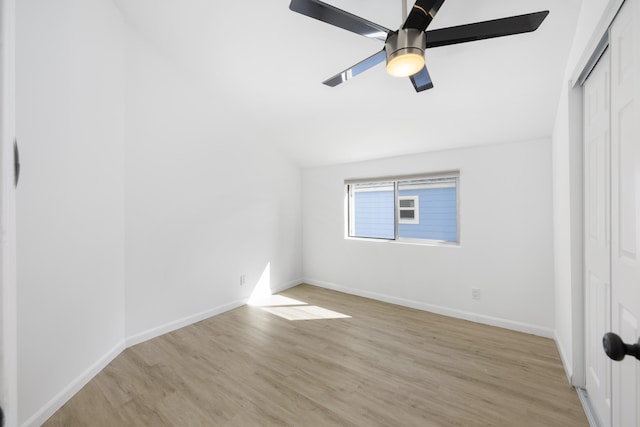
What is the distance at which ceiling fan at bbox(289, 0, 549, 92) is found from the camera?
1226mm

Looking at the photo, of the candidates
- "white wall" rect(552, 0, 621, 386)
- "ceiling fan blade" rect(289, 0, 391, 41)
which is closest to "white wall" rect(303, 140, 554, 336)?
"white wall" rect(552, 0, 621, 386)

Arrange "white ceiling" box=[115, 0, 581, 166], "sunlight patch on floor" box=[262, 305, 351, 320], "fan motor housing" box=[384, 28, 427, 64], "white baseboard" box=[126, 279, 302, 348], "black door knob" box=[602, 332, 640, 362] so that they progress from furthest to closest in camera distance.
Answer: "sunlight patch on floor" box=[262, 305, 351, 320] → "white baseboard" box=[126, 279, 302, 348] → "white ceiling" box=[115, 0, 581, 166] → "fan motor housing" box=[384, 28, 427, 64] → "black door knob" box=[602, 332, 640, 362]

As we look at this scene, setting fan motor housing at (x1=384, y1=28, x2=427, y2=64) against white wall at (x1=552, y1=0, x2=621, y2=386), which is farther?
white wall at (x1=552, y1=0, x2=621, y2=386)

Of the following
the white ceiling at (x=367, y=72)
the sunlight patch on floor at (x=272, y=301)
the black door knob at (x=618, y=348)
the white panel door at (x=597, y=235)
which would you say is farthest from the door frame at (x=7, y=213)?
the sunlight patch on floor at (x=272, y=301)

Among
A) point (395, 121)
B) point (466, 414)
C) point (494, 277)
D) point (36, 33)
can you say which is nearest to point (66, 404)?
point (36, 33)

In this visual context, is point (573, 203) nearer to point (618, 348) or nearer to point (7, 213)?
point (618, 348)

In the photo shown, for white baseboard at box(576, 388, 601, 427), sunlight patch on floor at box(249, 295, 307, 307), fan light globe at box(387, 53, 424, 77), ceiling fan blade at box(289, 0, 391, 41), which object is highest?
ceiling fan blade at box(289, 0, 391, 41)

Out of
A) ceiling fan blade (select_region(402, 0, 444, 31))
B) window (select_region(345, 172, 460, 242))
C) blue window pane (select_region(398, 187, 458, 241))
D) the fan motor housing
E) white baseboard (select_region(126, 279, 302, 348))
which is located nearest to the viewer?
ceiling fan blade (select_region(402, 0, 444, 31))

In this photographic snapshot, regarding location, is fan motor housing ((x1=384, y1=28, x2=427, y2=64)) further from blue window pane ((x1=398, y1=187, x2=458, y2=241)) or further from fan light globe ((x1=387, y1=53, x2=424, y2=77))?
blue window pane ((x1=398, y1=187, x2=458, y2=241))

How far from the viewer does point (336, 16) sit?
1299mm

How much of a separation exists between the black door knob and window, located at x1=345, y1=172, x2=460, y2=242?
2.73m

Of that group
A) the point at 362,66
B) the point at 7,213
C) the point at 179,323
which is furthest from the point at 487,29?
the point at 179,323

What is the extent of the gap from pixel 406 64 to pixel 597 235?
54.4 inches

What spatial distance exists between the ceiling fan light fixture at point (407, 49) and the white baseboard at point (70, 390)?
2826mm
